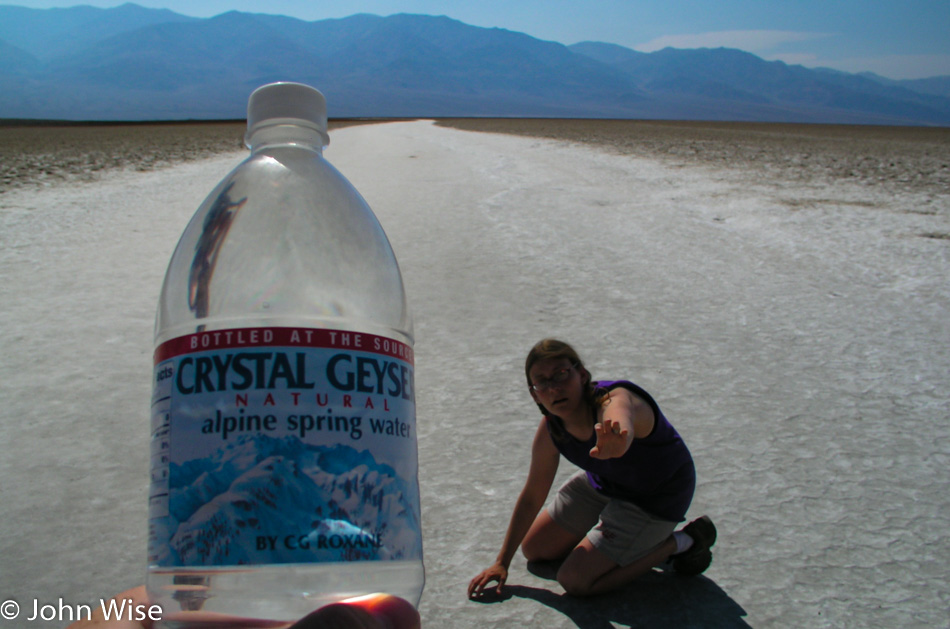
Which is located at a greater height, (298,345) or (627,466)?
(298,345)

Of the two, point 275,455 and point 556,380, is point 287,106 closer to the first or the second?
point 275,455

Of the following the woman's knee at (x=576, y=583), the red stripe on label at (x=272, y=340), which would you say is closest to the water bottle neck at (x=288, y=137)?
the red stripe on label at (x=272, y=340)

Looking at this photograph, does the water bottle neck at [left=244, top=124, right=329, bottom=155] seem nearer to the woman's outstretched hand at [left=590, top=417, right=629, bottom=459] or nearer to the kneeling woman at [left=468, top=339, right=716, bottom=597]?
the woman's outstretched hand at [left=590, top=417, right=629, bottom=459]

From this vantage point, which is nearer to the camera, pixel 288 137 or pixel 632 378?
pixel 288 137

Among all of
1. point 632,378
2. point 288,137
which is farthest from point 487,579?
point 632,378

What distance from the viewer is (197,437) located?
116 cm

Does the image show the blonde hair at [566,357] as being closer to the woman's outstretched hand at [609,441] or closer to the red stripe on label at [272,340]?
the woman's outstretched hand at [609,441]

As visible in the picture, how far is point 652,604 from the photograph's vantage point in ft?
7.65

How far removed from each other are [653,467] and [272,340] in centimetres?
166

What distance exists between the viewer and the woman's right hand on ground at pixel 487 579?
7.48 feet

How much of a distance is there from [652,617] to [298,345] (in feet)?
5.28

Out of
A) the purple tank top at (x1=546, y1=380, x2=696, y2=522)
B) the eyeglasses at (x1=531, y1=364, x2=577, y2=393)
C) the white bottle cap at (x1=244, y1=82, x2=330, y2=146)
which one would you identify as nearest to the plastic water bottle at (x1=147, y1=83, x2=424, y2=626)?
the white bottle cap at (x1=244, y1=82, x2=330, y2=146)

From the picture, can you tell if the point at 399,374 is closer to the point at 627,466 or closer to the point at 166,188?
the point at 627,466

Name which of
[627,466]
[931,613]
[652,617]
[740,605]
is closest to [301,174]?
[627,466]
